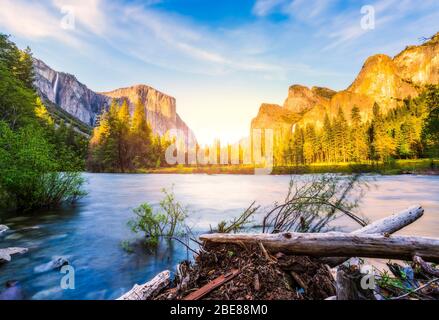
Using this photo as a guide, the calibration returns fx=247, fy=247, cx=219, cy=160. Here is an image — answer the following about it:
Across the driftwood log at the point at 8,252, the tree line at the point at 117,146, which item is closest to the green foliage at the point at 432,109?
the driftwood log at the point at 8,252

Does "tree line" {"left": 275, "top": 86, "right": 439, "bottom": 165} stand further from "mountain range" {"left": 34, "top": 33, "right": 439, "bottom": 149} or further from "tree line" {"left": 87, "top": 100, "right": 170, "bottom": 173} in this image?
"tree line" {"left": 87, "top": 100, "right": 170, "bottom": 173}

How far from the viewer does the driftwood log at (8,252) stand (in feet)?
23.9

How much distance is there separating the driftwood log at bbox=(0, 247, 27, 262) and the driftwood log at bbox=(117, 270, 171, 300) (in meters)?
5.88

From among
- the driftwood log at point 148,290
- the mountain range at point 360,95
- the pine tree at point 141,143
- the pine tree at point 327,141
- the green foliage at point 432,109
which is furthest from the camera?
the pine tree at point 327,141

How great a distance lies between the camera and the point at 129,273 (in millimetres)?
7012

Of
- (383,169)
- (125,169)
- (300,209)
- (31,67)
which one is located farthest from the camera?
(125,169)

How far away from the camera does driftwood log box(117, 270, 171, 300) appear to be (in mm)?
3814

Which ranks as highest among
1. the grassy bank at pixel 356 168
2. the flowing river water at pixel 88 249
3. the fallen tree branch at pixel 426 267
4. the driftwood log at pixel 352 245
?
the grassy bank at pixel 356 168

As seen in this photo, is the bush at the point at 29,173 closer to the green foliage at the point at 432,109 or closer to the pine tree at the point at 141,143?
the green foliage at the point at 432,109

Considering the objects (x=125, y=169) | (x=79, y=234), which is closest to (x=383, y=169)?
(x=79, y=234)

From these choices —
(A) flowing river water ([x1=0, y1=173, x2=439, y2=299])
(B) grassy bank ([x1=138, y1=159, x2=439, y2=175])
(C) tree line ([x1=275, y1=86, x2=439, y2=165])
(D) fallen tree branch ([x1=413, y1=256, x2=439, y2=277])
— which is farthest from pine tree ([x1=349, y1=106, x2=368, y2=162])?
(D) fallen tree branch ([x1=413, y1=256, x2=439, y2=277])

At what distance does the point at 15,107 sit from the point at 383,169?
51.9 m

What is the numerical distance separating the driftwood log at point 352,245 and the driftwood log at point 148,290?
148cm
